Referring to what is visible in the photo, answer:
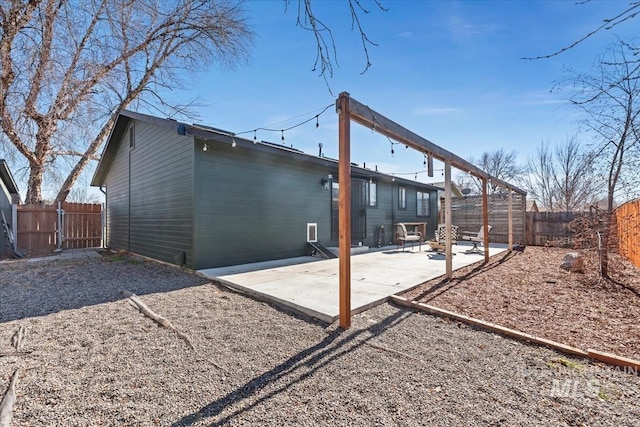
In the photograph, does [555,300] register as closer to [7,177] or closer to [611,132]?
[611,132]

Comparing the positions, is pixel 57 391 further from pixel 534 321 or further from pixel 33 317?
pixel 534 321

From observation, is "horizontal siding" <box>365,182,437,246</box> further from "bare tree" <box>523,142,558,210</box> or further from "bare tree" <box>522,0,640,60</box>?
"bare tree" <box>523,142,558,210</box>

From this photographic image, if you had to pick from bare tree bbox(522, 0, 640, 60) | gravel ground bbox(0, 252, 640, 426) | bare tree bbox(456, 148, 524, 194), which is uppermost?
bare tree bbox(456, 148, 524, 194)

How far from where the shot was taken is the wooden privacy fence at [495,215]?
11.9 m

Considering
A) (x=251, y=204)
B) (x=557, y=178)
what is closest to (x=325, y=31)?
(x=251, y=204)

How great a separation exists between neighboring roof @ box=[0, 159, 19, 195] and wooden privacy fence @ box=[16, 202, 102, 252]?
1.13m

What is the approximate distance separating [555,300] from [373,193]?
738 centimetres

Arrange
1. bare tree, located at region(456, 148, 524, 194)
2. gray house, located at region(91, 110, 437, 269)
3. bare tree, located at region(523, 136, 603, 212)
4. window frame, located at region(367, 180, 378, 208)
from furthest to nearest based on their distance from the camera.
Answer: bare tree, located at region(456, 148, 524, 194)
bare tree, located at region(523, 136, 603, 212)
window frame, located at region(367, 180, 378, 208)
gray house, located at region(91, 110, 437, 269)

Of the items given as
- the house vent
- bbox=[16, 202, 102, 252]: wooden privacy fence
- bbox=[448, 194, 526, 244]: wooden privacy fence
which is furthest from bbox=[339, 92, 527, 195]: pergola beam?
bbox=[16, 202, 102, 252]: wooden privacy fence

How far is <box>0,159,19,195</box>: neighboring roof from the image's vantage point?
9.45 metres

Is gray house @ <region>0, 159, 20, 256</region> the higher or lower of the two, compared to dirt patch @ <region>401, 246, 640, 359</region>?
higher

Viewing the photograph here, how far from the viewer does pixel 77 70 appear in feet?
34.3

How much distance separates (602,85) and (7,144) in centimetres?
1681

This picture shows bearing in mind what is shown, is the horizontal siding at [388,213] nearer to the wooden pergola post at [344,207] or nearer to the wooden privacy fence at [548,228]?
the wooden privacy fence at [548,228]
